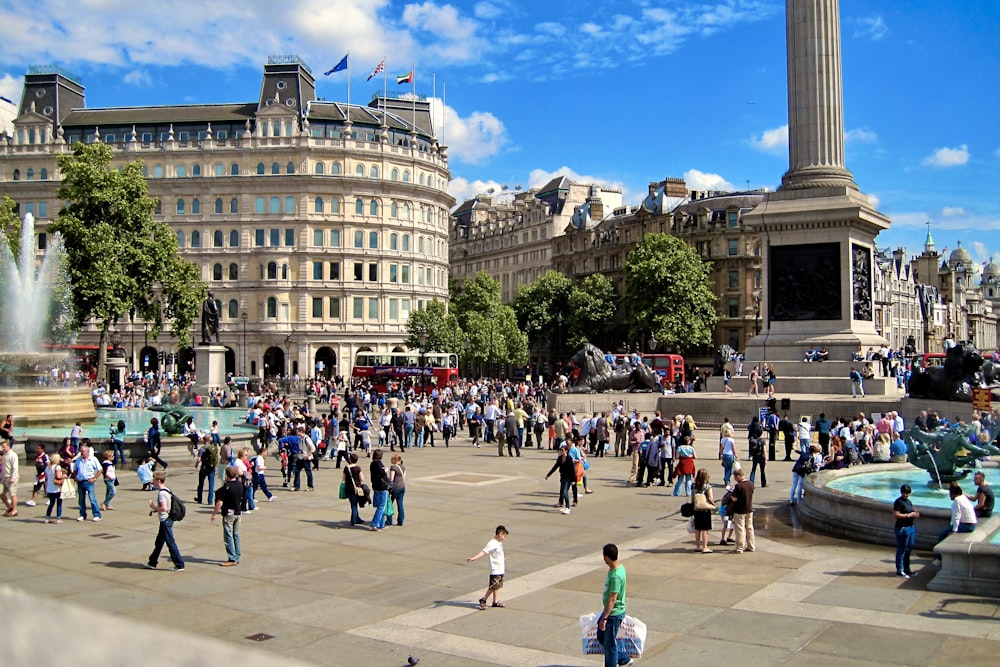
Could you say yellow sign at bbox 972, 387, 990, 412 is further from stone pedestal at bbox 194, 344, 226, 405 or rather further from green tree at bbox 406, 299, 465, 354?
green tree at bbox 406, 299, 465, 354

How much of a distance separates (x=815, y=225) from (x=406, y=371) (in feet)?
112

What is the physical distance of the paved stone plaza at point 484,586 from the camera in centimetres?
948

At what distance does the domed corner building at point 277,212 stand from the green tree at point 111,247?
22232 millimetres

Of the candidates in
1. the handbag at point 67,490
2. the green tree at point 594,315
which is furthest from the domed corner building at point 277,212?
the handbag at point 67,490

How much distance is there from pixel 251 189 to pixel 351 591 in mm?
74355

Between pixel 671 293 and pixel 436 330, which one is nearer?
pixel 436 330

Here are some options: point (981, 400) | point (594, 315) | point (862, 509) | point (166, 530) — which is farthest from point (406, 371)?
point (166, 530)

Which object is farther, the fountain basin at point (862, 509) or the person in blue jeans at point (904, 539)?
the fountain basin at point (862, 509)

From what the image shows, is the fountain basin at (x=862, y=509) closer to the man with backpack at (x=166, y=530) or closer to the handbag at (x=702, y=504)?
the handbag at (x=702, y=504)

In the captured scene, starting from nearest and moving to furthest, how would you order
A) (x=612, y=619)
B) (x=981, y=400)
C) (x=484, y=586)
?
(x=612, y=619), (x=484, y=586), (x=981, y=400)

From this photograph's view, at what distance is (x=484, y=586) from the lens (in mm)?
12484

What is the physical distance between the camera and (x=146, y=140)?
8450 cm

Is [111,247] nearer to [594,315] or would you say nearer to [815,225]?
[815,225]

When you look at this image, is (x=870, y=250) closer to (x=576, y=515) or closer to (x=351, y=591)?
(x=576, y=515)
